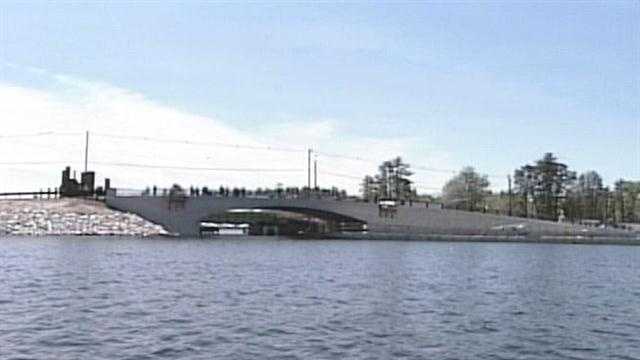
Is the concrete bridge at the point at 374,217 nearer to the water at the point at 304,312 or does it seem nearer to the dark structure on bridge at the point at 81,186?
the dark structure on bridge at the point at 81,186

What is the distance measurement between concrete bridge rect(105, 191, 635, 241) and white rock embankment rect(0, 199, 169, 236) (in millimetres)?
2764

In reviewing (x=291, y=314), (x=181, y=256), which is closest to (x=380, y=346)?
(x=291, y=314)

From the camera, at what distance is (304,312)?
3775 cm

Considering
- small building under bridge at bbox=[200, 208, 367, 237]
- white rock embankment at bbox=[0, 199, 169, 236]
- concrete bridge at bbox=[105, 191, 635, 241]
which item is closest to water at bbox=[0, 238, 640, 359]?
white rock embankment at bbox=[0, 199, 169, 236]

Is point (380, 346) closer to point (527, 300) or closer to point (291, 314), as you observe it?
point (291, 314)

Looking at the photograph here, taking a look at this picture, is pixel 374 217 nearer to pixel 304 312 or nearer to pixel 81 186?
pixel 81 186

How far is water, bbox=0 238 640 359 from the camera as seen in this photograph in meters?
29.1

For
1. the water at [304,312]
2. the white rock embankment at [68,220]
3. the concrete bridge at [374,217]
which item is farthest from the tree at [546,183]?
the water at [304,312]

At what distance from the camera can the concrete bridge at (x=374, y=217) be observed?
489 ft

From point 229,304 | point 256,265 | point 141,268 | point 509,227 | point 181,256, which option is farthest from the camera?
point 509,227

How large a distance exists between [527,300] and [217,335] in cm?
2129

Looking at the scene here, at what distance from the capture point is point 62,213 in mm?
141250

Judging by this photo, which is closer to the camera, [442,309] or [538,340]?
[538,340]

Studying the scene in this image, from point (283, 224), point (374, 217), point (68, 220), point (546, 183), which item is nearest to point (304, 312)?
point (68, 220)
